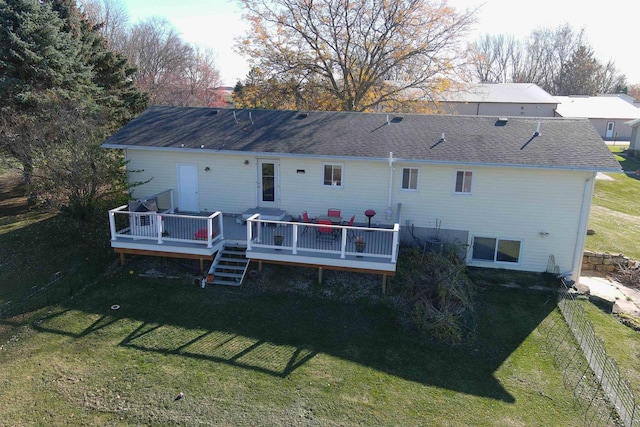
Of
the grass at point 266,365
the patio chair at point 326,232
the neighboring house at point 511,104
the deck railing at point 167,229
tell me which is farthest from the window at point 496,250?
the neighboring house at point 511,104

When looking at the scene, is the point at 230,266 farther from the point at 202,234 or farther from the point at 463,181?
the point at 463,181

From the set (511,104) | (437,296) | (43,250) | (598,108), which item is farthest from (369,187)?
(598,108)

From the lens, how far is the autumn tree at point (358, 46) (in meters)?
25.2

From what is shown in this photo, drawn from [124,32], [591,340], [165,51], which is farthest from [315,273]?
[124,32]

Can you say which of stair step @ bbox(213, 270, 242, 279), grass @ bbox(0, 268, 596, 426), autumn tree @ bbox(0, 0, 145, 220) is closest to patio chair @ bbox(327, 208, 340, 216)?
grass @ bbox(0, 268, 596, 426)

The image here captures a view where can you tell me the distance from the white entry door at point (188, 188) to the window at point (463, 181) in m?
9.06

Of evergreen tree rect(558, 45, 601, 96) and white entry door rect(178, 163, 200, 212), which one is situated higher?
evergreen tree rect(558, 45, 601, 96)

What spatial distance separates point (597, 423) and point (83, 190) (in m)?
16.3

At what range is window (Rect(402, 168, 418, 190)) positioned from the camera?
13.7 metres

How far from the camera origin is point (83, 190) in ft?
49.4

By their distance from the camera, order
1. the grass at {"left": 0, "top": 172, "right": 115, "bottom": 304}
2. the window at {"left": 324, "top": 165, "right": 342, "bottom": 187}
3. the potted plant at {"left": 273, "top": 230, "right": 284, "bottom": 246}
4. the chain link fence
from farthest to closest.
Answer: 1. the window at {"left": 324, "top": 165, "right": 342, "bottom": 187}
2. the grass at {"left": 0, "top": 172, "right": 115, "bottom": 304}
3. the potted plant at {"left": 273, "top": 230, "right": 284, "bottom": 246}
4. the chain link fence

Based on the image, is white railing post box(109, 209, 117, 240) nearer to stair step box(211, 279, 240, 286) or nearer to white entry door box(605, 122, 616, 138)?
stair step box(211, 279, 240, 286)

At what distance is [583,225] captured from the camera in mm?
12867

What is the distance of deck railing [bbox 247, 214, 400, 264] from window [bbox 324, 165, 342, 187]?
1.93 meters
